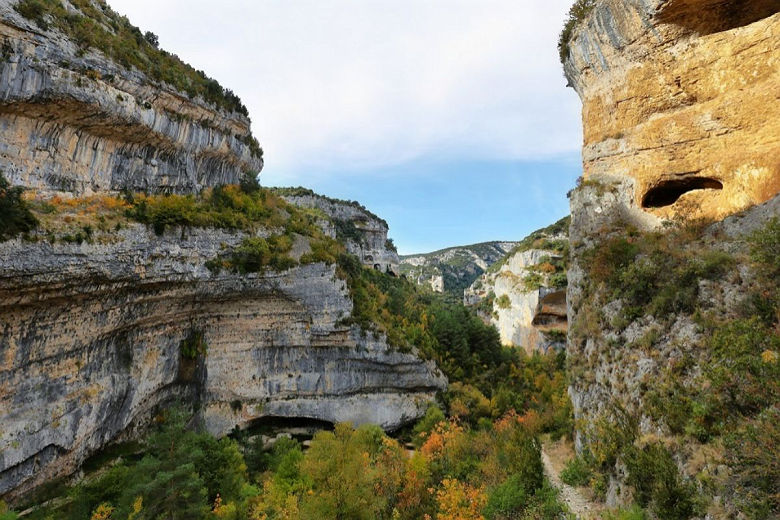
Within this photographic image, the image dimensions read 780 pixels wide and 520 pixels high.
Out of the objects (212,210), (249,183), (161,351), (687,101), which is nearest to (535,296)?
(687,101)

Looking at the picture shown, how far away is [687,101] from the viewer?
10.7 metres

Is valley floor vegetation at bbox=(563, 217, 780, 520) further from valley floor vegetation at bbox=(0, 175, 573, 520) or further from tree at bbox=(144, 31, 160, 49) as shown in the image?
tree at bbox=(144, 31, 160, 49)

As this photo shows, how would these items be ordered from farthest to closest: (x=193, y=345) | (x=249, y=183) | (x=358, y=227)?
(x=358, y=227), (x=249, y=183), (x=193, y=345)

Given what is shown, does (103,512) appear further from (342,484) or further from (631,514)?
(631,514)

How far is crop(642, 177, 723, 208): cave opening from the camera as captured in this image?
11.0 meters

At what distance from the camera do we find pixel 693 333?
7.23 m

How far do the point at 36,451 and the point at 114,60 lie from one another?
14.9 metres

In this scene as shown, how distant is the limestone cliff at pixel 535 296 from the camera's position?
33.6 m

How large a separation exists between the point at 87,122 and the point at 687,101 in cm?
2106

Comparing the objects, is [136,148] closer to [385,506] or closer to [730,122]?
[385,506]

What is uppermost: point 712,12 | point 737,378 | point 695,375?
point 712,12

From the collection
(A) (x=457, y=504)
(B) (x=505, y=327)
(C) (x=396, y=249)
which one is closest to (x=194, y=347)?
(A) (x=457, y=504)

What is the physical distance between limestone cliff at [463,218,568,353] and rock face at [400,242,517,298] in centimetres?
5654

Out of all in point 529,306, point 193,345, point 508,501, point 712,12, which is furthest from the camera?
point 529,306
